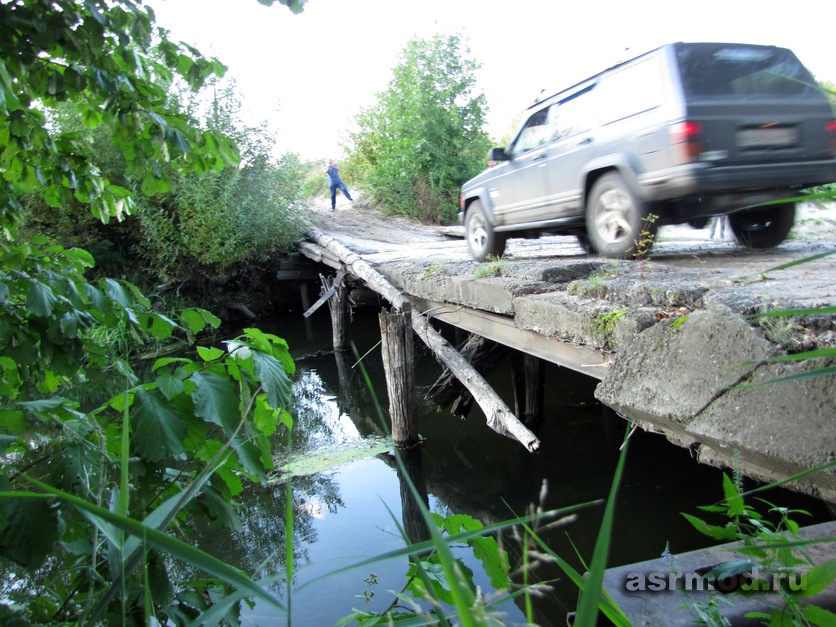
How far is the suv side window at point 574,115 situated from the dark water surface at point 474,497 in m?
2.71

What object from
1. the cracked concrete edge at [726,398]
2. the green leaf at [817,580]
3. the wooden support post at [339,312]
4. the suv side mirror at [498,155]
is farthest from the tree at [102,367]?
the wooden support post at [339,312]

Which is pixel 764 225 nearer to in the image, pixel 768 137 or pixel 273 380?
pixel 768 137

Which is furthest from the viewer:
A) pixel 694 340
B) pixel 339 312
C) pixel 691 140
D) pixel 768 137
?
pixel 339 312

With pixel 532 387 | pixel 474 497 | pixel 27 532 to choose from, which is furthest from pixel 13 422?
pixel 532 387

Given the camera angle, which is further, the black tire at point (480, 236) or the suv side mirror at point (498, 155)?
the black tire at point (480, 236)

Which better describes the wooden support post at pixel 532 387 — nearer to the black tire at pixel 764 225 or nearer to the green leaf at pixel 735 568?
the black tire at pixel 764 225

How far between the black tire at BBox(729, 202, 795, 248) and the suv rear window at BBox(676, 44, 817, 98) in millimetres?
962

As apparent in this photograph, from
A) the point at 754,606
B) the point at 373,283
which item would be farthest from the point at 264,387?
the point at 373,283

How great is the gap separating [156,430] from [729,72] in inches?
182

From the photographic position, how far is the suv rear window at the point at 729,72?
4.44 metres

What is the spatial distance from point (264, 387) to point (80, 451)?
1.40 ft

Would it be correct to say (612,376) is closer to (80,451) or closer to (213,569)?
(80,451)

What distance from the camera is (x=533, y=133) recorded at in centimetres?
614

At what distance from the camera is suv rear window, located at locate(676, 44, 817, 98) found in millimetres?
4441
